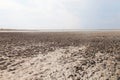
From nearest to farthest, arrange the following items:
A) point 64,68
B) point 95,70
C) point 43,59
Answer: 1. point 95,70
2. point 64,68
3. point 43,59

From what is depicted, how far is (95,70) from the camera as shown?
9.70 meters

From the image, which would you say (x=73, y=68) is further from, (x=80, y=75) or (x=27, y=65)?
(x=27, y=65)

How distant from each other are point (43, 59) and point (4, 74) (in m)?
3.33

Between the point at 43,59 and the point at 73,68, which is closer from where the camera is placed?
the point at 73,68

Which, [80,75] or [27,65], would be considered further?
[27,65]

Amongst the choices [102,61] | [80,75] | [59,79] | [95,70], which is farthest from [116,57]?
[59,79]

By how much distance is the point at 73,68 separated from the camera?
33.6 ft

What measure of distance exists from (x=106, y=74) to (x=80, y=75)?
116 centimetres

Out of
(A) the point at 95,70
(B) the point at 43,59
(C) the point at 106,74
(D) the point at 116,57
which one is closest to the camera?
(C) the point at 106,74

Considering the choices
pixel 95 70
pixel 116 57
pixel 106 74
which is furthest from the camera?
pixel 116 57

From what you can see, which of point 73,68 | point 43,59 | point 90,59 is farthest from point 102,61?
point 43,59

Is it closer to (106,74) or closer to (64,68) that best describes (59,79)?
(64,68)

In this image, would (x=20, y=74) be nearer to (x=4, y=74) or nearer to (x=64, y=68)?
(x=4, y=74)

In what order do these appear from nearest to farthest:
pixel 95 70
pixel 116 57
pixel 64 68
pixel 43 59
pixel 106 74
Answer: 1. pixel 106 74
2. pixel 95 70
3. pixel 64 68
4. pixel 116 57
5. pixel 43 59
